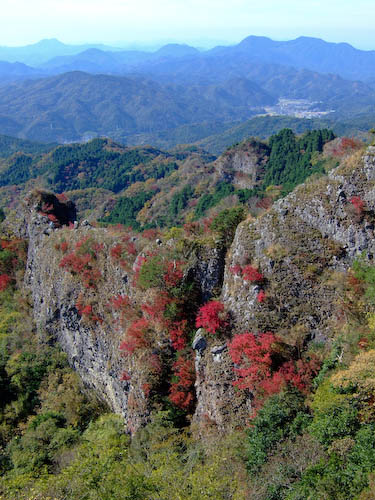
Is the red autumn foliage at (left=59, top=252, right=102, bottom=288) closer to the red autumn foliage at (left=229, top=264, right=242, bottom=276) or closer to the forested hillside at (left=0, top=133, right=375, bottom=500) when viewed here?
the forested hillside at (left=0, top=133, right=375, bottom=500)

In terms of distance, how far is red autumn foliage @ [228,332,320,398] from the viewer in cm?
1734

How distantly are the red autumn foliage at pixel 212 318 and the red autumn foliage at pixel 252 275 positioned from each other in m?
2.23

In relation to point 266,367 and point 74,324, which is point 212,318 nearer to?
point 266,367

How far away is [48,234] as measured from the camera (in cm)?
3472

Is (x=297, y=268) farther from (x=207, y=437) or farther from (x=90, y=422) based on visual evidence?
(x=90, y=422)

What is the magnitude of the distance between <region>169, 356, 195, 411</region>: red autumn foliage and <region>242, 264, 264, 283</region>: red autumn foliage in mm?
5845

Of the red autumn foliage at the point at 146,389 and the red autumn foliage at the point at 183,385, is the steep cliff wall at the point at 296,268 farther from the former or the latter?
the red autumn foliage at the point at 146,389

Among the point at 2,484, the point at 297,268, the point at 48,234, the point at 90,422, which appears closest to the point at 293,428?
the point at 297,268

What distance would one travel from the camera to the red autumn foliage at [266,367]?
17.3 metres

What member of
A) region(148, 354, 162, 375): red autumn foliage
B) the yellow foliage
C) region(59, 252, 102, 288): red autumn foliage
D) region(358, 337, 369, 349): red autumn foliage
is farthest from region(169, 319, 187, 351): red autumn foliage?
region(358, 337, 369, 349): red autumn foliage

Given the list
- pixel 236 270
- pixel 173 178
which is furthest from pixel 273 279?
pixel 173 178

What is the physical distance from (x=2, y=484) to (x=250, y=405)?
11.6 meters

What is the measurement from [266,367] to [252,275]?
5182 mm

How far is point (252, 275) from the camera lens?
20641 millimetres
